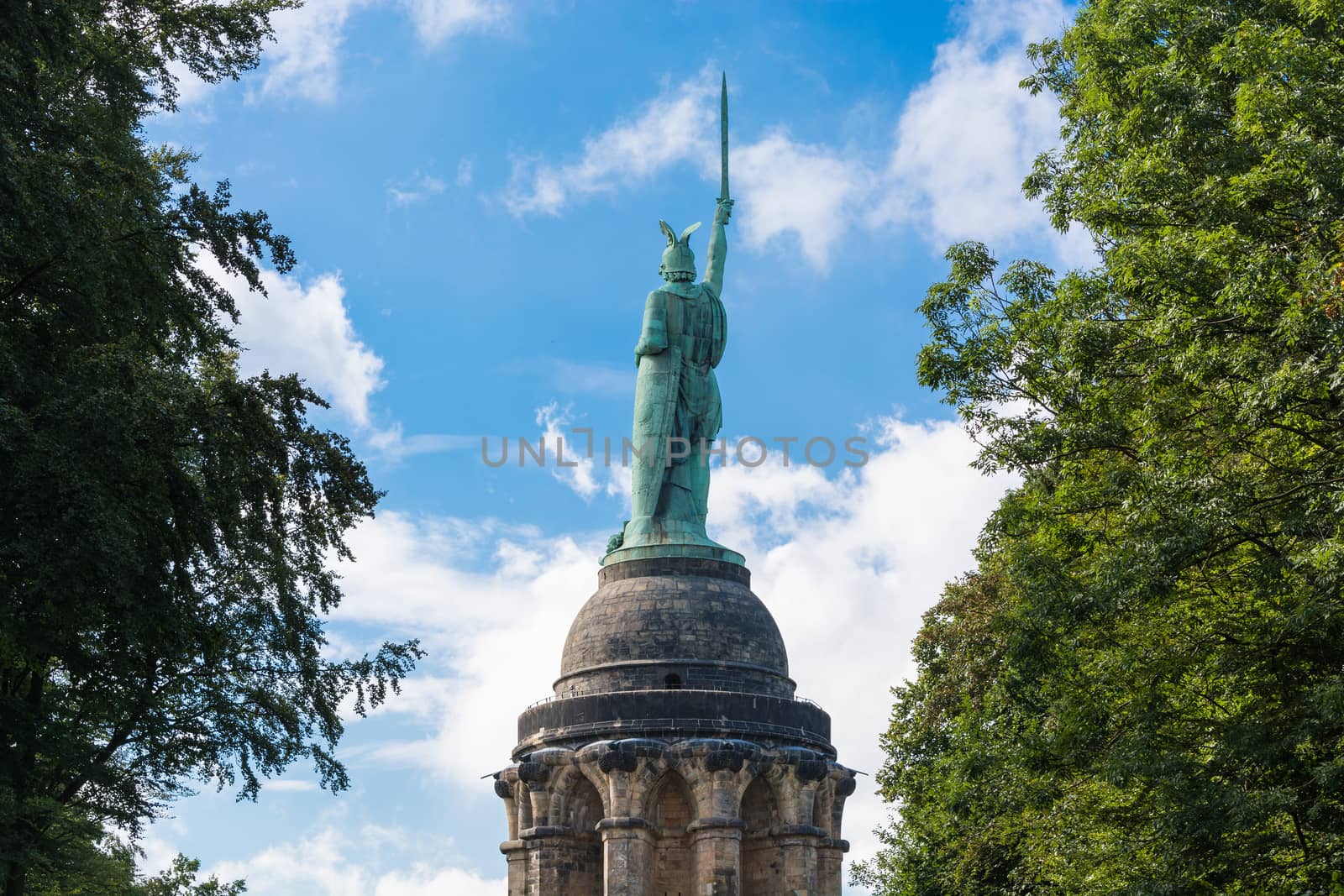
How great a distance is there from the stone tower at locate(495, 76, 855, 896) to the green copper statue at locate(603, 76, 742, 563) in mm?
80

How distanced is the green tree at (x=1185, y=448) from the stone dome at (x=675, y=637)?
15.1 m

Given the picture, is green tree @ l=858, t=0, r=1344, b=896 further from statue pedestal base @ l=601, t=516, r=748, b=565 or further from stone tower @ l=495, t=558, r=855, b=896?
statue pedestal base @ l=601, t=516, r=748, b=565

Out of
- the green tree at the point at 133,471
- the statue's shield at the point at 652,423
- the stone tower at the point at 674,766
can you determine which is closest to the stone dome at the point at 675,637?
the stone tower at the point at 674,766

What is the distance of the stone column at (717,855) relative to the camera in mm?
31297

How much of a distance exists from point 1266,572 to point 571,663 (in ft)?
73.2

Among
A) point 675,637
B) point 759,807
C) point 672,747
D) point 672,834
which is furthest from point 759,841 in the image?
point 675,637

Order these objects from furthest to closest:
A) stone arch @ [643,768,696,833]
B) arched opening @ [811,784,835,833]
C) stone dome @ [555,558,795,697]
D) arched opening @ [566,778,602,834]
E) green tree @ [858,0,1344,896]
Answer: stone dome @ [555,558,795,697] → arched opening @ [811,784,835,833] → arched opening @ [566,778,602,834] → stone arch @ [643,768,696,833] → green tree @ [858,0,1344,896]

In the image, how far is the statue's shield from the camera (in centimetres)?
3719

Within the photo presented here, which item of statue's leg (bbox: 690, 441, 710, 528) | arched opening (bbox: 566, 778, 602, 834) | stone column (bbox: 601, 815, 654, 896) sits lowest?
stone column (bbox: 601, 815, 654, 896)

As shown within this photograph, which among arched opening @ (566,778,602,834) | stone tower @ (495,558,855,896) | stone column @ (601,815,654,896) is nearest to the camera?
stone column @ (601,815,654,896)

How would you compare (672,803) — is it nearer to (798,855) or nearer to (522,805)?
(798,855)

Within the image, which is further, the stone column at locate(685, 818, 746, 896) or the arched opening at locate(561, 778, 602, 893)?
the arched opening at locate(561, 778, 602, 893)

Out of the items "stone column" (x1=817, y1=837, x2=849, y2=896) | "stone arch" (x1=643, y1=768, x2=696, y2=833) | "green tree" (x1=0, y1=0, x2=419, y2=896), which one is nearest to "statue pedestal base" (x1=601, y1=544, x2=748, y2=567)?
"stone arch" (x1=643, y1=768, x2=696, y2=833)

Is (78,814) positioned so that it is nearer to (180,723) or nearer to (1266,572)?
(180,723)
